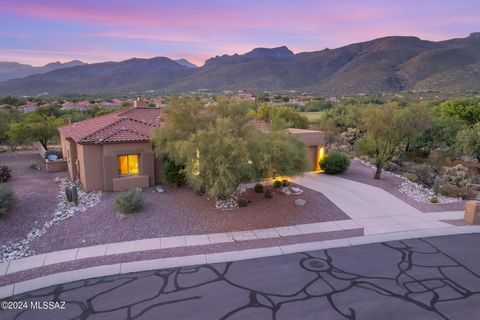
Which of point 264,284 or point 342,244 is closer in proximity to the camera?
point 264,284

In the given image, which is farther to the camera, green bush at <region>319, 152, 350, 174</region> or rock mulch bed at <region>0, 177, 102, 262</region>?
green bush at <region>319, 152, 350, 174</region>

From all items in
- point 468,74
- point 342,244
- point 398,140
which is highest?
point 468,74

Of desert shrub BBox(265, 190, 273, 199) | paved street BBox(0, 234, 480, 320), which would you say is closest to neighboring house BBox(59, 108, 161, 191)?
desert shrub BBox(265, 190, 273, 199)

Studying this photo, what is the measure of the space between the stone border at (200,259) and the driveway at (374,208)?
1.96 ft

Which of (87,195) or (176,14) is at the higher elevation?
(176,14)

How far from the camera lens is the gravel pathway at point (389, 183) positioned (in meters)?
15.7

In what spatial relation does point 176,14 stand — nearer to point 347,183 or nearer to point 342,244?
point 347,183

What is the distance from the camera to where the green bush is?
21.4 m

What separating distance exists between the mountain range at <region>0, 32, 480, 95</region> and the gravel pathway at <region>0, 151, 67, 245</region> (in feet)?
230

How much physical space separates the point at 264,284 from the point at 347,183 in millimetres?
12246

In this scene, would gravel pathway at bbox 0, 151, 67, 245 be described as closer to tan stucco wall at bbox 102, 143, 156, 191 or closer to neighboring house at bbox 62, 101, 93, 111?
tan stucco wall at bbox 102, 143, 156, 191

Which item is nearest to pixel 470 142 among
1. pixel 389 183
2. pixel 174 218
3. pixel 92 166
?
pixel 389 183

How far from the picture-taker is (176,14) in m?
33.0

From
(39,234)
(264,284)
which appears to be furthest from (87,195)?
(264,284)
